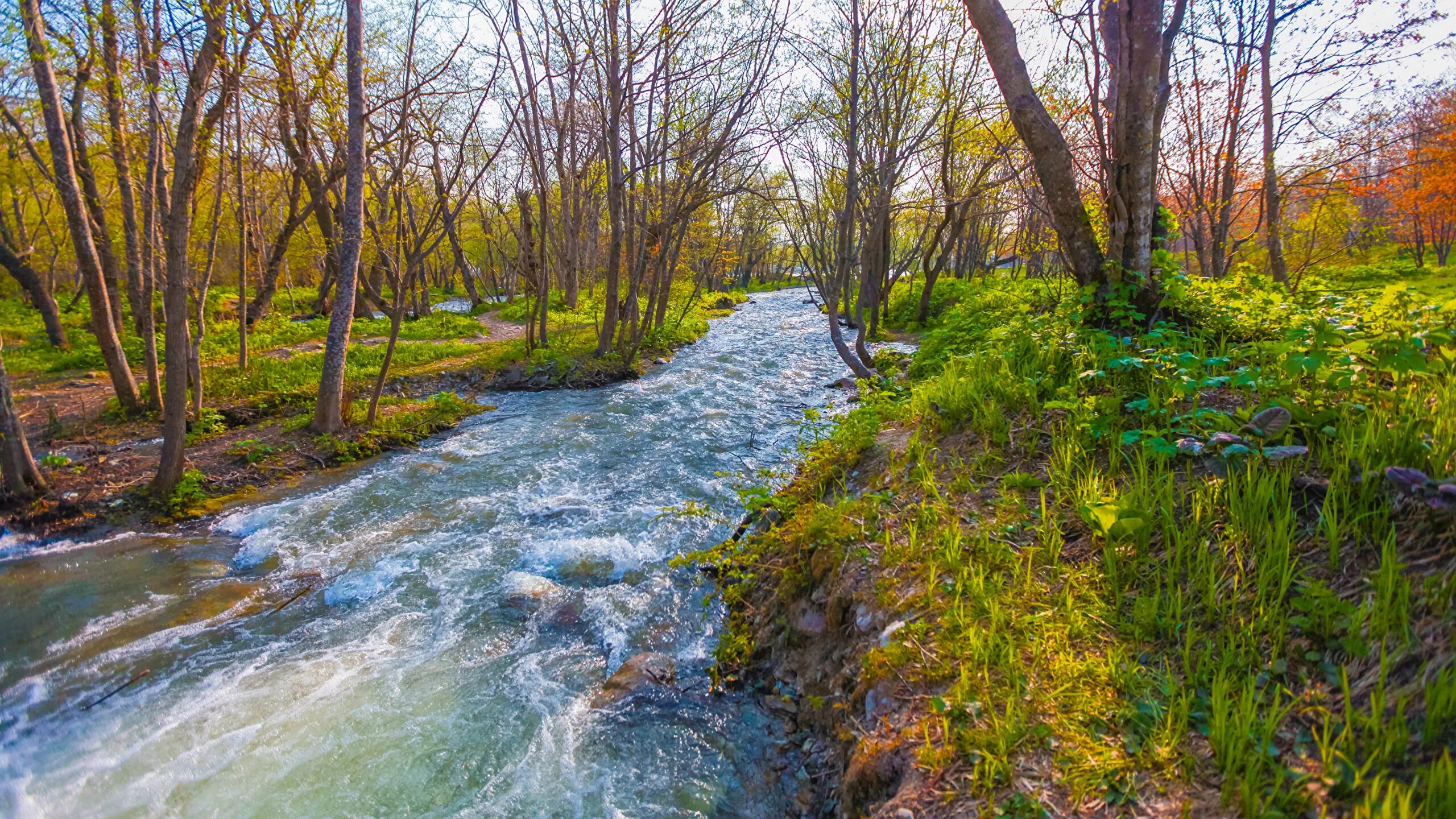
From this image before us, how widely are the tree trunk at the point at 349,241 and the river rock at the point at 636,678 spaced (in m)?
6.92

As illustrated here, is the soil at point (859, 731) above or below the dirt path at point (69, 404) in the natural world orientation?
below

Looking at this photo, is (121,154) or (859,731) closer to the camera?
(859,731)

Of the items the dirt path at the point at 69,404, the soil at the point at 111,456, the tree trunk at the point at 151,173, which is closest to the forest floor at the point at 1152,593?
the soil at the point at 111,456

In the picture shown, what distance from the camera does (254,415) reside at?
8.91 metres

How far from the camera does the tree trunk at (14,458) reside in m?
5.38

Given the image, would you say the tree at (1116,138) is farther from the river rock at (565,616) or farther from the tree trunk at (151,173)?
the tree trunk at (151,173)

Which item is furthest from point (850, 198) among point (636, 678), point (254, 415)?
point (254, 415)

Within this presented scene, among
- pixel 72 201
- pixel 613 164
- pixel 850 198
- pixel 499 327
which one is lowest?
pixel 499 327

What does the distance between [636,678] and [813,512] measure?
5.77ft

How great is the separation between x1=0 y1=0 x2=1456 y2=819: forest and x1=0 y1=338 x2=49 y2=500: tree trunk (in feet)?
0.13

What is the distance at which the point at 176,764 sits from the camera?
3.18 m

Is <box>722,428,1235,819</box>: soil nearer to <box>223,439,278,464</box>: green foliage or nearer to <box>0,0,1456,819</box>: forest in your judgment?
<box>0,0,1456,819</box>: forest

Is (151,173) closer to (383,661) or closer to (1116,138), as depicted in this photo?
(383,661)

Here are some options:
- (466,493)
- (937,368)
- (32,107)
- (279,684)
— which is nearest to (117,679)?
(279,684)
